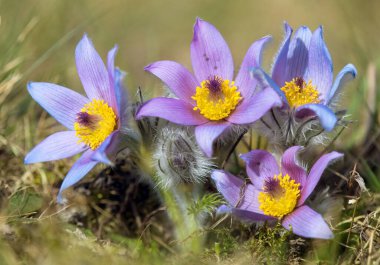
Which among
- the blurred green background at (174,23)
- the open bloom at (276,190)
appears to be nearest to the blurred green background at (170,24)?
the blurred green background at (174,23)

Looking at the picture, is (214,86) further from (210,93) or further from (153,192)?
(153,192)

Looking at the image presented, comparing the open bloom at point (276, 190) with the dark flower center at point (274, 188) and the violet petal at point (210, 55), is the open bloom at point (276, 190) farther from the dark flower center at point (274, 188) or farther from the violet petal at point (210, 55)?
the violet petal at point (210, 55)

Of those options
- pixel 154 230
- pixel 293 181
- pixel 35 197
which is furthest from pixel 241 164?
pixel 35 197

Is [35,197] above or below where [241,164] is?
above

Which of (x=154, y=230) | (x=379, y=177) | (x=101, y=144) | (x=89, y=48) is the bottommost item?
(x=379, y=177)

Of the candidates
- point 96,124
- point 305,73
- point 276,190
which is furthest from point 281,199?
point 96,124

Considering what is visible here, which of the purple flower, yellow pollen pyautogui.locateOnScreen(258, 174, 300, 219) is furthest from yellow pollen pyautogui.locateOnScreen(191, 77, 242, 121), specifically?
yellow pollen pyautogui.locateOnScreen(258, 174, 300, 219)

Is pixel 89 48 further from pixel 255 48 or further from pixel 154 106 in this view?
pixel 255 48
